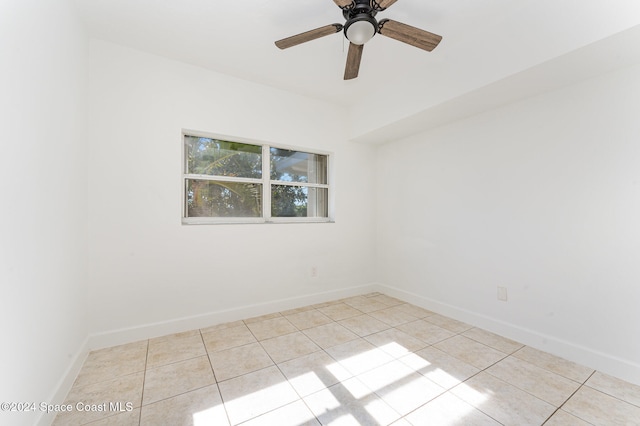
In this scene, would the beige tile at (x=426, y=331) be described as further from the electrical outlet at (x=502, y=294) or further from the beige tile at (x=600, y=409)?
the beige tile at (x=600, y=409)

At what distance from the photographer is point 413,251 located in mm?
3438

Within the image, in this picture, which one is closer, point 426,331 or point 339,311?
point 426,331

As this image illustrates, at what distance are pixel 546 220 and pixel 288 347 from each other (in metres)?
2.46

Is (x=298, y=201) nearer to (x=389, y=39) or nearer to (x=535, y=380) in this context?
(x=389, y=39)

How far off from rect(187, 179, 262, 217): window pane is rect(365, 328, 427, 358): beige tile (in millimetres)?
1840

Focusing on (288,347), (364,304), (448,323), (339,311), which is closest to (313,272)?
(339,311)

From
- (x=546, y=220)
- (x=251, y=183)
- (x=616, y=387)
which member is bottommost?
(x=616, y=387)

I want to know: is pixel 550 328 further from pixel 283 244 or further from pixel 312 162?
pixel 312 162

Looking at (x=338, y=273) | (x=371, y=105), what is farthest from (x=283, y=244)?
(x=371, y=105)

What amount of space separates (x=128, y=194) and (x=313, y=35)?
80.3 inches

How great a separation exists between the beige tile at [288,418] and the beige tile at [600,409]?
1.51 meters

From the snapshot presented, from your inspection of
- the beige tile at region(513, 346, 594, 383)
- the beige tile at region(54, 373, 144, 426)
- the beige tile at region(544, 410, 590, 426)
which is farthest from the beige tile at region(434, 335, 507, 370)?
the beige tile at region(54, 373, 144, 426)

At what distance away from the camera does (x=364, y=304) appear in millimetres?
3400

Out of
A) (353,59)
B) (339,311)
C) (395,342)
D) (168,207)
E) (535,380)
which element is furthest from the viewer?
(339,311)
